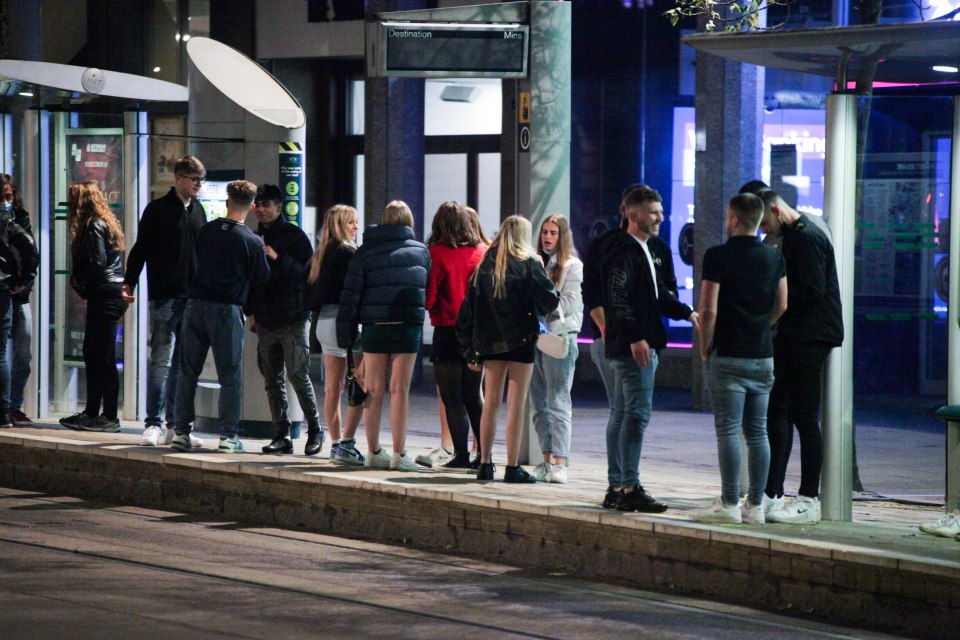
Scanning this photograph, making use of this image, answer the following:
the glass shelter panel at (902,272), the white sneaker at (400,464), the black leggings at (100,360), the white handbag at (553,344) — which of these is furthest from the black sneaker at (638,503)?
the black leggings at (100,360)

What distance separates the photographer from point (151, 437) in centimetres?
1131

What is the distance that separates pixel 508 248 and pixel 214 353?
2.51 meters

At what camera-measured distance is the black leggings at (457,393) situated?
10430 mm

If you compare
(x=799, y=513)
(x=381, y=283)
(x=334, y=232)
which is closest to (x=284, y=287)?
(x=334, y=232)

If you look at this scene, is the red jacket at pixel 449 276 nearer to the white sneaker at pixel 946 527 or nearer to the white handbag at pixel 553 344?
the white handbag at pixel 553 344

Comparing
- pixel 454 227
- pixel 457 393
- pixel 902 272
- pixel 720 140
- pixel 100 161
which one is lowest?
pixel 457 393

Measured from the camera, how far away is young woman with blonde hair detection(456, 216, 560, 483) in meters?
9.48

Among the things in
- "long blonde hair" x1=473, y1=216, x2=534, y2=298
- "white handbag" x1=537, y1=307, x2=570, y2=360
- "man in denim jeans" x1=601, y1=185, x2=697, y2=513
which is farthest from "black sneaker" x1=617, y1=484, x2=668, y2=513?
"long blonde hair" x1=473, y1=216, x2=534, y2=298

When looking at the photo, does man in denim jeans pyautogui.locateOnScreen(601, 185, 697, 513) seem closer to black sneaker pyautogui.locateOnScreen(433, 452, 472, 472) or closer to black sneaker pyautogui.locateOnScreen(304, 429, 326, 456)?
black sneaker pyautogui.locateOnScreen(433, 452, 472, 472)

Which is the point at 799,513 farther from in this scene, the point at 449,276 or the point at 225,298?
the point at 225,298

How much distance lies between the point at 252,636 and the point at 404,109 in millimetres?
12543

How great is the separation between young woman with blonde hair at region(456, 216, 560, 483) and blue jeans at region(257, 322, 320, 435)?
5.67ft

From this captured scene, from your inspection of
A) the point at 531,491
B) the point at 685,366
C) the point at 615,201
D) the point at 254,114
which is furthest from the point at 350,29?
the point at 531,491

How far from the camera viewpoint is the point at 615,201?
18.0m
